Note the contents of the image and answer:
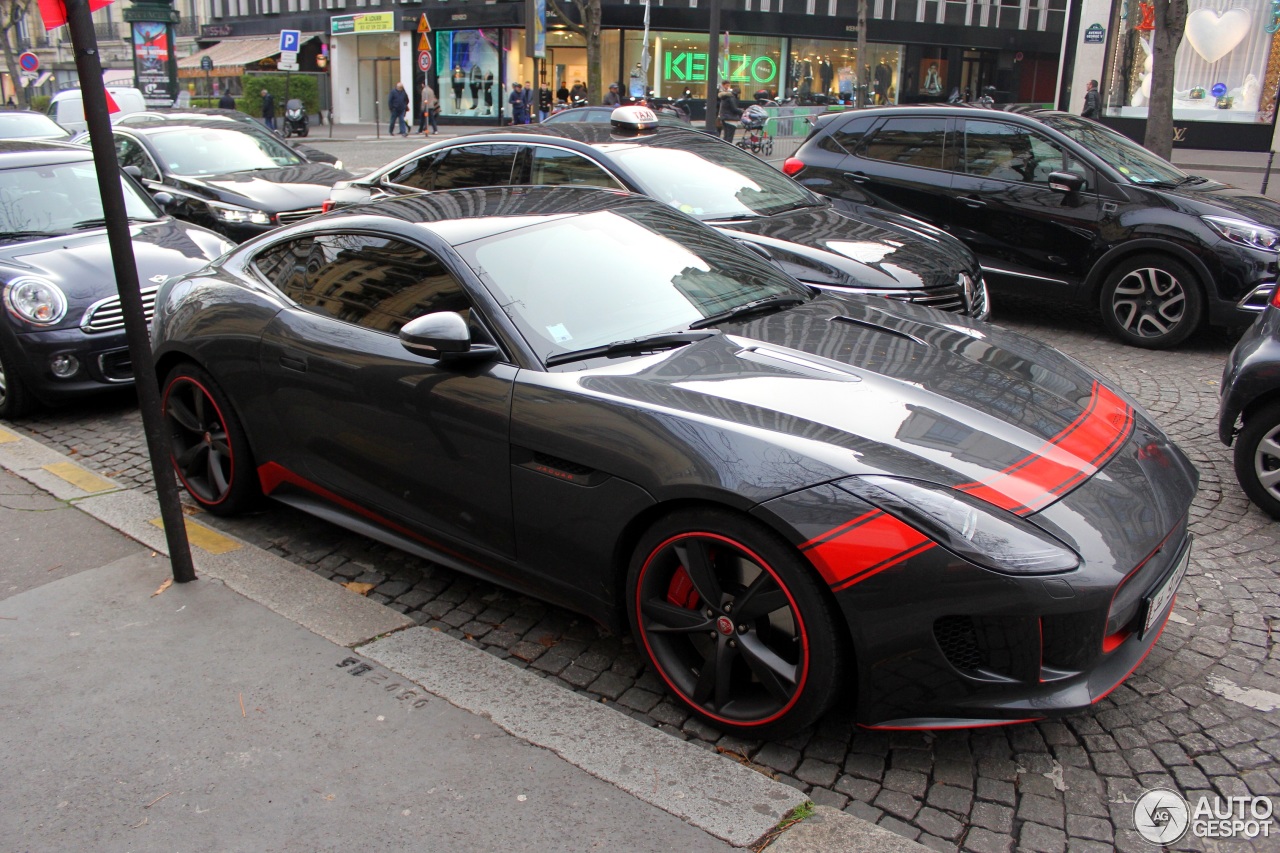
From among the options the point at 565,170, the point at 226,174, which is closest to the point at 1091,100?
the point at 226,174

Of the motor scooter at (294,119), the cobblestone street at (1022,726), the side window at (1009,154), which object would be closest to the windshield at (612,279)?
the cobblestone street at (1022,726)

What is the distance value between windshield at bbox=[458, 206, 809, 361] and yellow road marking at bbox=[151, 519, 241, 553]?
1780 mm

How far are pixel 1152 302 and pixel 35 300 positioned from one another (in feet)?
25.1

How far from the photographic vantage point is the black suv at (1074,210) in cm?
731

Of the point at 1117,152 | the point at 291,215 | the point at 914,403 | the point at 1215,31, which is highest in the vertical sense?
the point at 1215,31

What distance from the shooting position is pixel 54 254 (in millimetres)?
6535

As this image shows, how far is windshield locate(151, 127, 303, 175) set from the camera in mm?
10797

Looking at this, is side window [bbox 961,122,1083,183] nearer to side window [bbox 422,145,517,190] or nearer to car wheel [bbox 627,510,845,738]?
side window [bbox 422,145,517,190]

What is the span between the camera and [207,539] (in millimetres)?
4504

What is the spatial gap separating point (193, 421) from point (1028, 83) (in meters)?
53.3

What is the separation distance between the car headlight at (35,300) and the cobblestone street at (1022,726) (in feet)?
7.73

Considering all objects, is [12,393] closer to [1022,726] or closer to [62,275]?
[62,275]

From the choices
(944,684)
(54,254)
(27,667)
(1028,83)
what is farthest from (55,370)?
(1028,83)

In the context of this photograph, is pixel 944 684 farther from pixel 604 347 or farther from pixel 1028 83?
pixel 1028 83
